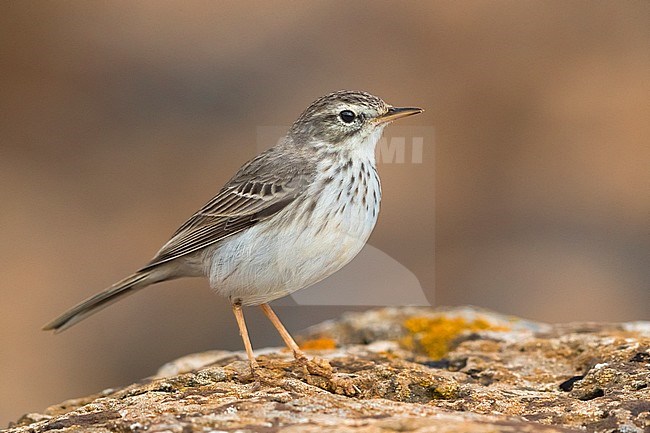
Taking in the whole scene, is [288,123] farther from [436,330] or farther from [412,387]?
[412,387]

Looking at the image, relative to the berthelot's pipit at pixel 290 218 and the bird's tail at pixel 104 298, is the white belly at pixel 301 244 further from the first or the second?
the bird's tail at pixel 104 298

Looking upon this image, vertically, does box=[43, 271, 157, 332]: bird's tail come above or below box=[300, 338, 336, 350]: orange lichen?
above

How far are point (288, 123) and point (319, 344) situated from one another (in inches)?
243

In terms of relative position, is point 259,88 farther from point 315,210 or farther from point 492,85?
point 315,210

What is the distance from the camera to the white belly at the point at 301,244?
5512 millimetres

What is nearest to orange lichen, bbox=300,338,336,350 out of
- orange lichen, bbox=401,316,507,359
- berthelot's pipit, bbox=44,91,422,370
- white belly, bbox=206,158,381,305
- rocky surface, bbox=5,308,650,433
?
rocky surface, bbox=5,308,650,433

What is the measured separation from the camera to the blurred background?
1134cm

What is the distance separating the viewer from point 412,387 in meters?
5.14

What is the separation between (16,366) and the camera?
10.9 meters

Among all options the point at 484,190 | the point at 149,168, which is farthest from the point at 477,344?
the point at 149,168

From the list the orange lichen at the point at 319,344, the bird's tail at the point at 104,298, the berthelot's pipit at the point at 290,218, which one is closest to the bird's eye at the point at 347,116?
the berthelot's pipit at the point at 290,218

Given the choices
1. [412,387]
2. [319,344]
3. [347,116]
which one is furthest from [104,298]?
[412,387]

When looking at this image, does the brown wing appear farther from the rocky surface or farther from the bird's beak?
the rocky surface

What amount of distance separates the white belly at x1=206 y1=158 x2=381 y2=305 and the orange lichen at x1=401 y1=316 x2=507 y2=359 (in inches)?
51.4
